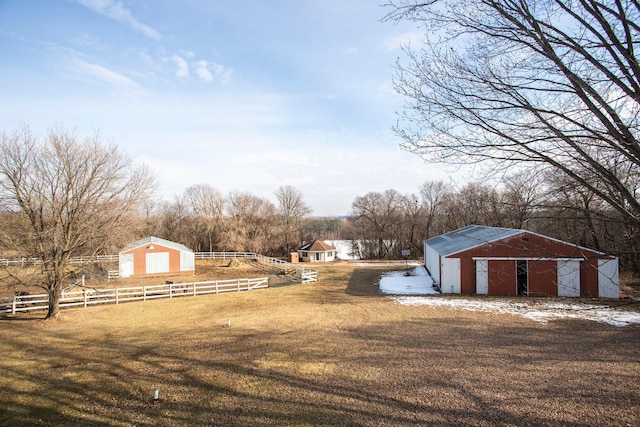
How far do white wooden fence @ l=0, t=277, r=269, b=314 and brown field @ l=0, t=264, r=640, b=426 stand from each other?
1.95m

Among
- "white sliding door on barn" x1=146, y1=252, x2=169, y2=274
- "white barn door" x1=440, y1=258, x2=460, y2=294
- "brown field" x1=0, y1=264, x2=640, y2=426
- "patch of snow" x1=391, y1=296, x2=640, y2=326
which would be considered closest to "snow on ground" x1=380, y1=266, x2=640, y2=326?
"patch of snow" x1=391, y1=296, x2=640, y2=326

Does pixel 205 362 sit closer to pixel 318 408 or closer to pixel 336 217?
pixel 318 408

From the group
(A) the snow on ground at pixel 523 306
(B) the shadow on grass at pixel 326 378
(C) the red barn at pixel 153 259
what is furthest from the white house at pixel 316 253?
(B) the shadow on grass at pixel 326 378

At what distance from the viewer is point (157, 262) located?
33.9 m

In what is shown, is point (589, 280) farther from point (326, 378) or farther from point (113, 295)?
point (113, 295)

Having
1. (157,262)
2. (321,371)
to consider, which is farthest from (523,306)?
(157,262)

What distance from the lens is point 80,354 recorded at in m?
10.1

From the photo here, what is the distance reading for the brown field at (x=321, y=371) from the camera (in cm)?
653

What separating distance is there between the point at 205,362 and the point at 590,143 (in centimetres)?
929

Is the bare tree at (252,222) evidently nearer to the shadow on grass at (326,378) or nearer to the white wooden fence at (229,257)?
the white wooden fence at (229,257)

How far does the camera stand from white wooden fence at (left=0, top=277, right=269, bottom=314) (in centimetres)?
1630

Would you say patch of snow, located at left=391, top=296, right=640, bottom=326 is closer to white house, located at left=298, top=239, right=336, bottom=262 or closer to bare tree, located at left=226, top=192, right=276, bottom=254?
white house, located at left=298, top=239, right=336, bottom=262

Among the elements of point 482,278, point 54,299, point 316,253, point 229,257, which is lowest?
point 229,257

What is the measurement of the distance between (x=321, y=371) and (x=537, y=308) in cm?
1259
